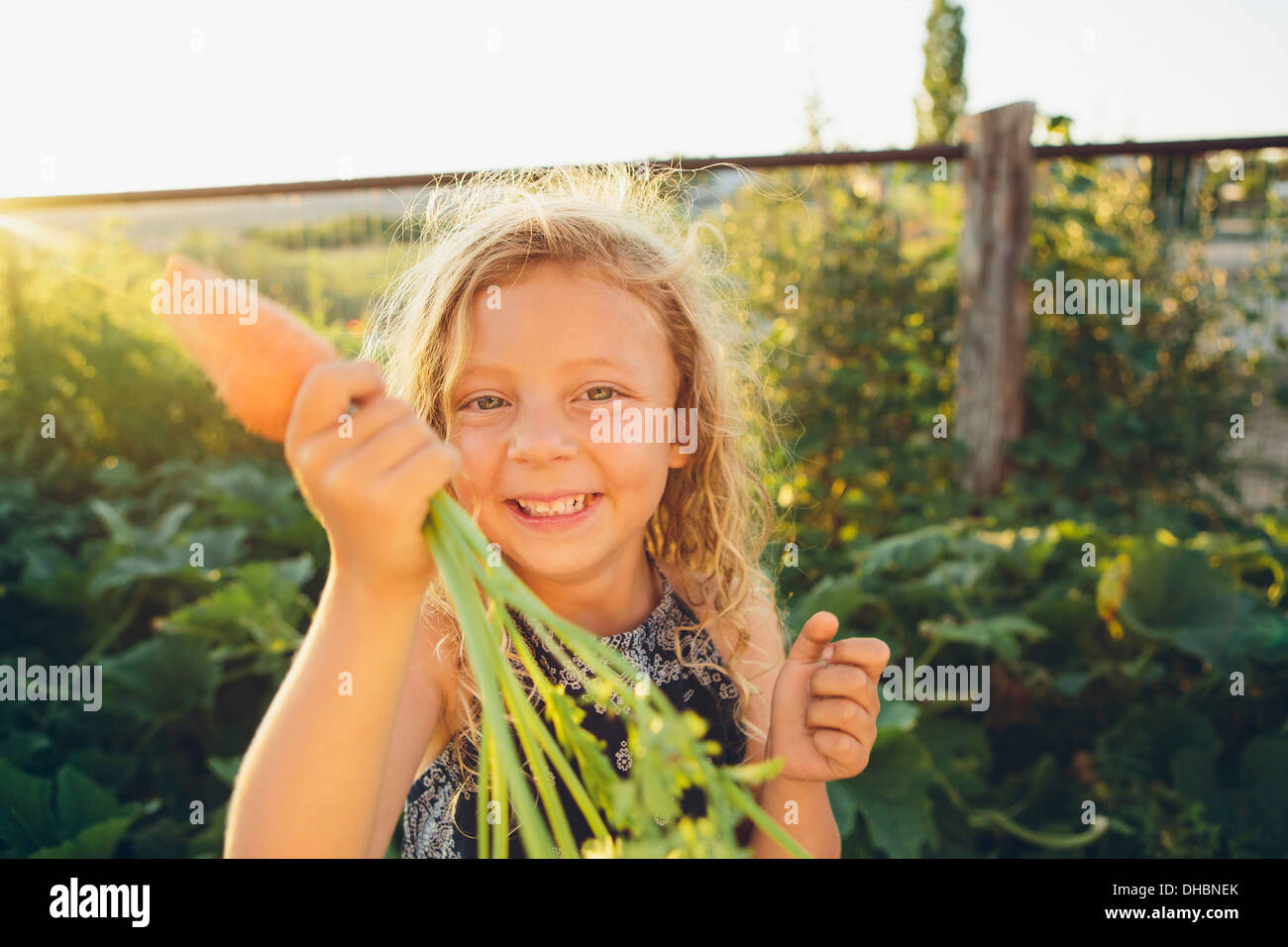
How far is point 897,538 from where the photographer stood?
9.75ft

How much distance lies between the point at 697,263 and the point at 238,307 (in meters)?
1.12

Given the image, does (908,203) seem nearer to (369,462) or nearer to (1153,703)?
(1153,703)

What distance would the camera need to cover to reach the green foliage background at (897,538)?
2.46 meters

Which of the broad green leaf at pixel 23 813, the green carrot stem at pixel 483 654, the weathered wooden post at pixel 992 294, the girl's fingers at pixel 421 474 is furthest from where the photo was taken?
the weathered wooden post at pixel 992 294

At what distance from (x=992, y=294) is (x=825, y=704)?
3053 millimetres

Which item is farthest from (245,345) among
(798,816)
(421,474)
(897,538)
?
(897,538)

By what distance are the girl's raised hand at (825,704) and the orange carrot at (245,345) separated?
67 centimetres

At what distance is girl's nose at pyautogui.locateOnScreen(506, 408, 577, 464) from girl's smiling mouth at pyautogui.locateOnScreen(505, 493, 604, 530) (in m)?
0.07

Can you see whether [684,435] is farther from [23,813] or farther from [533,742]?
[23,813]

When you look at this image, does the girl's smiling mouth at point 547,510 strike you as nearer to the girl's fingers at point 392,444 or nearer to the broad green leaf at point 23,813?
the girl's fingers at point 392,444

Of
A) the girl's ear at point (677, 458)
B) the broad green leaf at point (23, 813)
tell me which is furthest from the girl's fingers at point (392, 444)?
the broad green leaf at point (23, 813)

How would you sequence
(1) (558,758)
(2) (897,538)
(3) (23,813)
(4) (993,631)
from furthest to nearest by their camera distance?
(2) (897,538) → (4) (993,631) → (3) (23,813) → (1) (558,758)

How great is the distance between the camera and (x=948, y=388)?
13.2ft

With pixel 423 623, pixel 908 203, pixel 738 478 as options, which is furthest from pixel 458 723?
pixel 908 203
